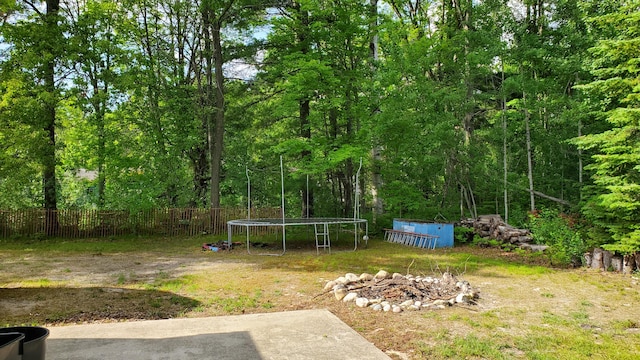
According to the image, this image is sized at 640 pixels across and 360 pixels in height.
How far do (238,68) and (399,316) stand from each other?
1415 centimetres

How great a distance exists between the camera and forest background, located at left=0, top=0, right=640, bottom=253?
40.9ft

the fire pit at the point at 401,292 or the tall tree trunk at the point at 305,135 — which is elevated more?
the tall tree trunk at the point at 305,135

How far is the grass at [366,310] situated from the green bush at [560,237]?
1.42 feet

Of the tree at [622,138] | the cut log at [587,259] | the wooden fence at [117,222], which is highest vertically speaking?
the tree at [622,138]

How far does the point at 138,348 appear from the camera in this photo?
359 cm

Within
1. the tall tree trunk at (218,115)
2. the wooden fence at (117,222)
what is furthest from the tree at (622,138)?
the tall tree trunk at (218,115)

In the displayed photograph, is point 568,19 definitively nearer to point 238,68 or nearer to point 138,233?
point 238,68

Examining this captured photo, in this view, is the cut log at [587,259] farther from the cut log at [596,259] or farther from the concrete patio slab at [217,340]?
the concrete patio slab at [217,340]

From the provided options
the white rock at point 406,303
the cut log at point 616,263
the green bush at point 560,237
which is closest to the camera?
the white rock at point 406,303

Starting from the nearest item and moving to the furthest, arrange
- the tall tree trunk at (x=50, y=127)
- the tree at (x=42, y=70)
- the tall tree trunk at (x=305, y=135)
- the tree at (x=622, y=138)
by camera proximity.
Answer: the tree at (x=622, y=138) < the tree at (x=42, y=70) < the tall tree trunk at (x=50, y=127) < the tall tree trunk at (x=305, y=135)

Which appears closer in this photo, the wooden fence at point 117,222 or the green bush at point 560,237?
the green bush at point 560,237

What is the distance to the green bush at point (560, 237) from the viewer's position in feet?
28.3

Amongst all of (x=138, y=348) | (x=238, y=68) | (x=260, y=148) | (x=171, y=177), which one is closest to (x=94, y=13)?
(x=238, y=68)

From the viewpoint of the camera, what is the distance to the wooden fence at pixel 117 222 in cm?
1305
